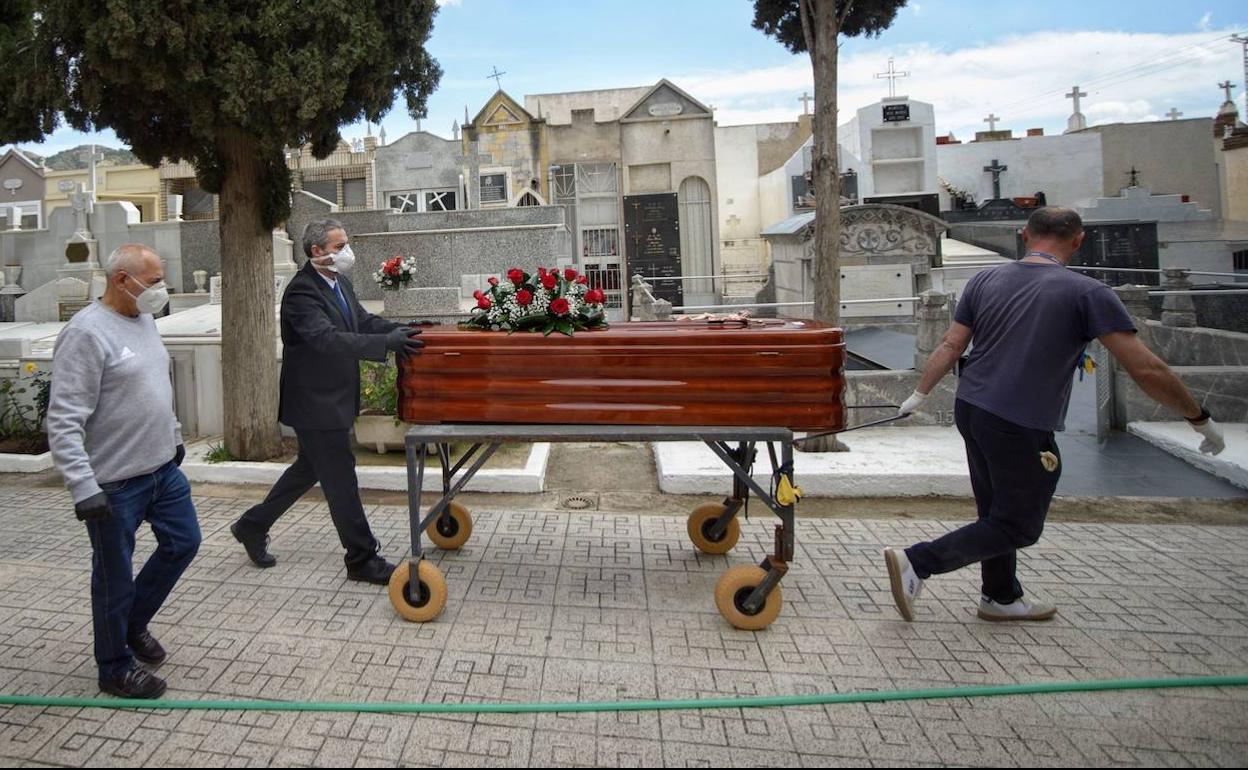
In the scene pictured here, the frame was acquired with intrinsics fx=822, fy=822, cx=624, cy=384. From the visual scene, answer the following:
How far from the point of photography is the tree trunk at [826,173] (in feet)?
25.7

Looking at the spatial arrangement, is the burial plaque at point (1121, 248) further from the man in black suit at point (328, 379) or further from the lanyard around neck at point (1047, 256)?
the man in black suit at point (328, 379)

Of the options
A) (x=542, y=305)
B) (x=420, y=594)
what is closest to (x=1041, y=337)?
(x=542, y=305)

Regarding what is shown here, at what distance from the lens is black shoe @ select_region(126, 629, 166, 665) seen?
3838 mm

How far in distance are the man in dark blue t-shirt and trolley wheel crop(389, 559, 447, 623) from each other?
2.37 metres

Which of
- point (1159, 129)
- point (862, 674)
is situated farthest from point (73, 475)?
point (1159, 129)

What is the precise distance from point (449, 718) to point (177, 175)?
112 feet

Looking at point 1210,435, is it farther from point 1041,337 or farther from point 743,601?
point 743,601

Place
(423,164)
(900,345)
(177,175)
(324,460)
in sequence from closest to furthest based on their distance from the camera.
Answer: (324,460), (900,345), (423,164), (177,175)

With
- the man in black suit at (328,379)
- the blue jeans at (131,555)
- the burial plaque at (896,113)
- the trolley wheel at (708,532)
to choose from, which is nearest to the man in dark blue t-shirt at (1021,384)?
the trolley wheel at (708,532)

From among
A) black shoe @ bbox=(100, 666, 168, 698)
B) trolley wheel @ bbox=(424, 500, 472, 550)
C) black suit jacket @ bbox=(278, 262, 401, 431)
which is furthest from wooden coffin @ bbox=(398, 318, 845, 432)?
black shoe @ bbox=(100, 666, 168, 698)

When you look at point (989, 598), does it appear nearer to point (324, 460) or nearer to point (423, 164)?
point (324, 460)

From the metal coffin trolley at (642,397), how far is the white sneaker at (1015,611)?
1.08 meters

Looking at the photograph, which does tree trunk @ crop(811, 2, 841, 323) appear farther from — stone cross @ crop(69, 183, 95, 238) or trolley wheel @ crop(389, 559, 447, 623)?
stone cross @ crop(69, 183, 95, 238)

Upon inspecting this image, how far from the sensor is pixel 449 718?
3.41 m
